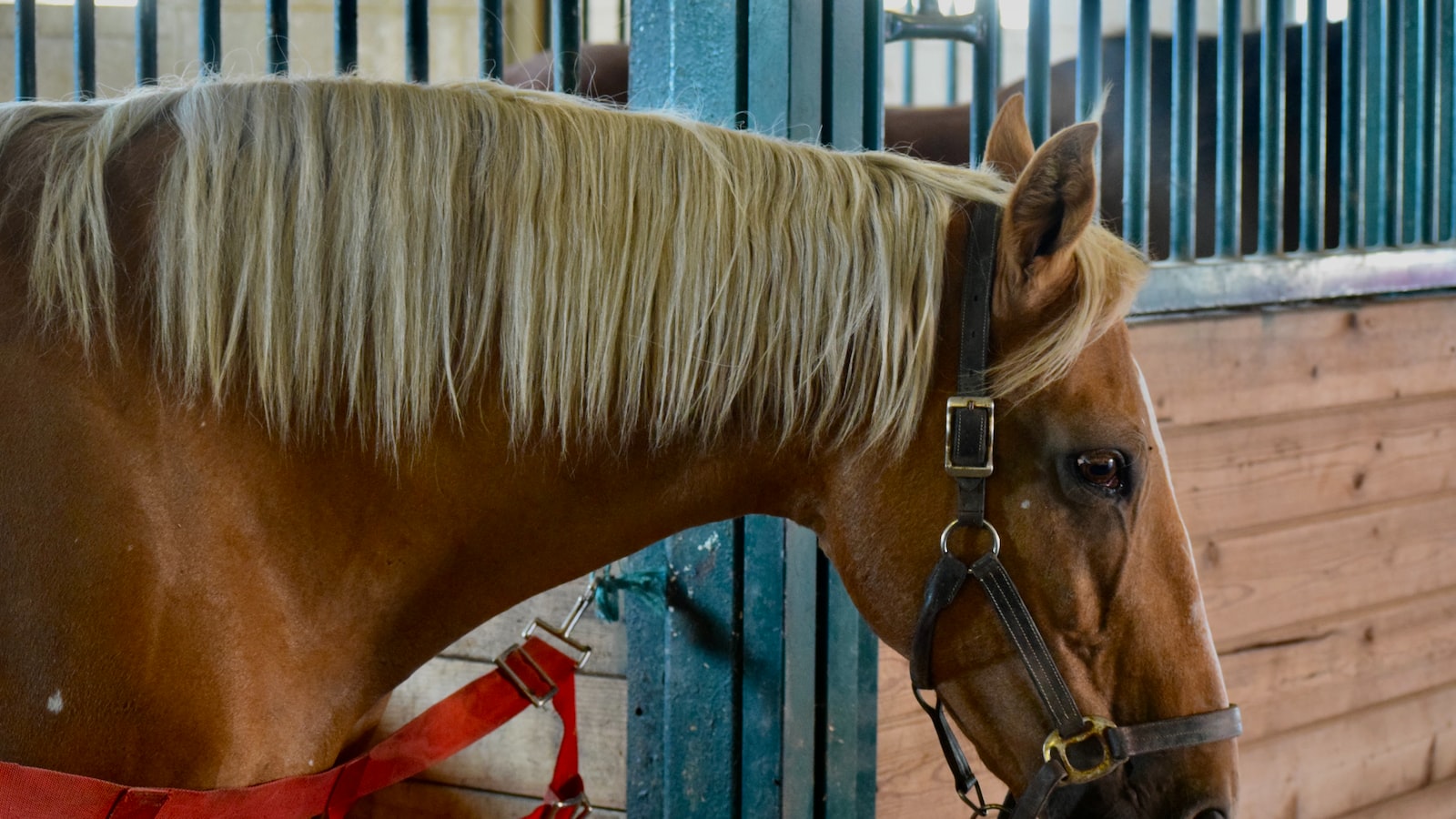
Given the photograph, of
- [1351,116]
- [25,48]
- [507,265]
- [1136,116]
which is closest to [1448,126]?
[1351,116]

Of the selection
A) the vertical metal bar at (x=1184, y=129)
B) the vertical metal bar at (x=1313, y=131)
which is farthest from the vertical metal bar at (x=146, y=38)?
the vertical metal bar at (x=1313, y=131)

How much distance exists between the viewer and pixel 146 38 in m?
1.60

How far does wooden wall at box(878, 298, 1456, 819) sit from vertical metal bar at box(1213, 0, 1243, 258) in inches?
6.2

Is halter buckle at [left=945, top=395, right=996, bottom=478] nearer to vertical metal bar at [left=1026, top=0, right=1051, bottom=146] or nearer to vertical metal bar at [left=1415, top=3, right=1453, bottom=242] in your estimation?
vertical metal bar at [left=1026, top=0, right=1051, bottom=146]

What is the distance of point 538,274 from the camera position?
37.1 inches

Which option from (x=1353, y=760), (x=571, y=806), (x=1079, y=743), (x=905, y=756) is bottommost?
(x=1353, y=760)

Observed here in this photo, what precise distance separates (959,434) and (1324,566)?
5.18 feet

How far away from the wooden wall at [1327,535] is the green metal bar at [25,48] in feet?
5.39

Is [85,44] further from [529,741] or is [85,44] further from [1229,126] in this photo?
[1229,126]

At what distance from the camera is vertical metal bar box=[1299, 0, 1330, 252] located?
6.92 feet

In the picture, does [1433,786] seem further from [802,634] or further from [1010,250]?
[1010,250]

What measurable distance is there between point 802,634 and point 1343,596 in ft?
4.47

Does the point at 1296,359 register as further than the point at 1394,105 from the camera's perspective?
No

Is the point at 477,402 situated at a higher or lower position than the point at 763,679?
higher
